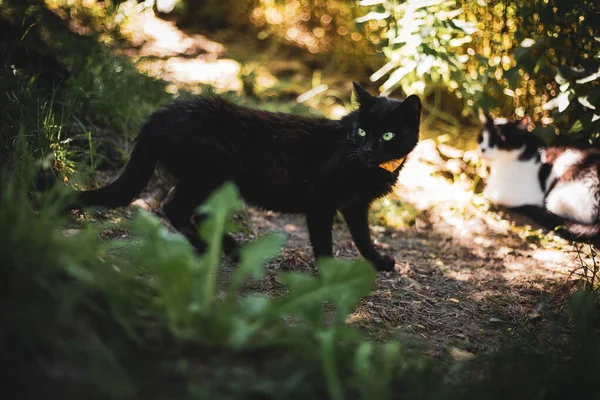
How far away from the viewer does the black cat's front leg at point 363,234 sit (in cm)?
318

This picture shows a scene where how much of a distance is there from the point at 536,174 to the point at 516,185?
0.68ft

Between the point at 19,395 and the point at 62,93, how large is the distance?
9.13ft

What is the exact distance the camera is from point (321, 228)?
2955 millimetres

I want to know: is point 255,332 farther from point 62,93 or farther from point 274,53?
point 274,53

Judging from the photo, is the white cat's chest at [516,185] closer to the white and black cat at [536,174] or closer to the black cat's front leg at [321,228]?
the white and black cat at [536,174]

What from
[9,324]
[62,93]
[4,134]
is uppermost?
[62,93]

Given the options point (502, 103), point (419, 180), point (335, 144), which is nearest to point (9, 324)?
point (335, 144)

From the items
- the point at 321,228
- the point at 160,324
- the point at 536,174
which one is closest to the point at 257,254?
the point at 160,324

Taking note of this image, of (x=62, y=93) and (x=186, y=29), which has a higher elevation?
(x=186, y=29)

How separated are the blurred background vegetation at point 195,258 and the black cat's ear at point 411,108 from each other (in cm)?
83

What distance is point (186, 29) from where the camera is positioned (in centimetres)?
698

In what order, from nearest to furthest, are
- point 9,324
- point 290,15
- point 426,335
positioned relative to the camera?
1. point 9,324
2. point 426,335
3. point 290,15

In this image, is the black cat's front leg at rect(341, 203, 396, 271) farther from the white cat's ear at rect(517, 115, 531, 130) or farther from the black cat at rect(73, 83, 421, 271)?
the white cat's ear at rect(517, 115, 531, 130)

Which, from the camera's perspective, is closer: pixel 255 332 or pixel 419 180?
pixel 255 332
